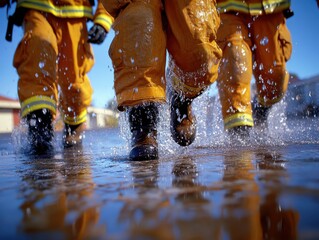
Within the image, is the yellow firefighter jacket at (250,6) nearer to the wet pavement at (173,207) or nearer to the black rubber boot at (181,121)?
the black rubber boot at (181,121)

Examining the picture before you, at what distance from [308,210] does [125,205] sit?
26 centimetres

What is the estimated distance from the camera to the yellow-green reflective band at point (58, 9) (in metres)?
2.21

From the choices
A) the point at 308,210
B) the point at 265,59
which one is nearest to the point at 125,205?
the point at 308,210

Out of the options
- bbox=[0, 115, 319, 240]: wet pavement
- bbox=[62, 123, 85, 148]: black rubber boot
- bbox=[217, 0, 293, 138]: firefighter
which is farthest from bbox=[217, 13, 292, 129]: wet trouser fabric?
bbox=[0, 115, 319, 240]: wet pavement

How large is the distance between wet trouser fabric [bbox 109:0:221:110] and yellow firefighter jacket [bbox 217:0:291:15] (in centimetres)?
82

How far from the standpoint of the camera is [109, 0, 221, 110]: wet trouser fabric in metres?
1.34

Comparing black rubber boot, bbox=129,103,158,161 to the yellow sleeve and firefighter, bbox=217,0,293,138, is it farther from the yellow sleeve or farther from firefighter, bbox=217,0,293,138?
the yellow sleeve

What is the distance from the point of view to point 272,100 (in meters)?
2.61

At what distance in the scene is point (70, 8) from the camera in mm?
2412

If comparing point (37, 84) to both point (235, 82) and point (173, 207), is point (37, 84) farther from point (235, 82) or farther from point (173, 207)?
point (173, 207)

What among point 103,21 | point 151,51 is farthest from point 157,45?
point 103,21

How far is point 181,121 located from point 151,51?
22.1 inches

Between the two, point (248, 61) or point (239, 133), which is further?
point (248, 61)

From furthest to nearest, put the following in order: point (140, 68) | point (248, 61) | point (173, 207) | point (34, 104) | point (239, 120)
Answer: point (248, 61) < point (239, 120) < point (34, 104) < point (140, 68) < point (173, 207)
